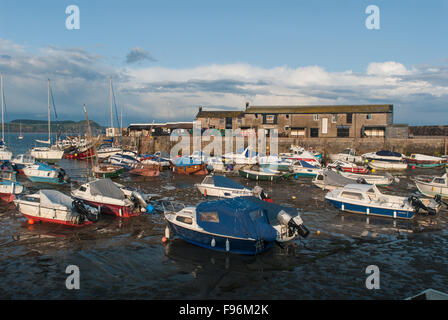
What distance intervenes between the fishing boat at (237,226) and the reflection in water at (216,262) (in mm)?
601

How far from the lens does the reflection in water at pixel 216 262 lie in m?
13.7

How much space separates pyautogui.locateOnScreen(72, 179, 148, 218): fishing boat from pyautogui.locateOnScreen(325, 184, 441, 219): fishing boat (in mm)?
13913

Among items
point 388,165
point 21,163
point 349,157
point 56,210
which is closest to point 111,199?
point 56,210

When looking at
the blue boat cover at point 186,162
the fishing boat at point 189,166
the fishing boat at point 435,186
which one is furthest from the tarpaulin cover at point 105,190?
the fishing boat at point 435,186

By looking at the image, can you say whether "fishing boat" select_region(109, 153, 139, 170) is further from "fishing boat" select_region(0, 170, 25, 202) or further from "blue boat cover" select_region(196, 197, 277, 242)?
"blue boat cover" select_region(196, 197, 277, 242)

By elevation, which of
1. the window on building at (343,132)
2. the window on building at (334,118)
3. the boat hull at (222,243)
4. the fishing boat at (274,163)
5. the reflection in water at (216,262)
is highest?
the window on building at (334,118)

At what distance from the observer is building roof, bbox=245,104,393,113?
205 ft

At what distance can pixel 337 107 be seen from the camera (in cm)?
6619

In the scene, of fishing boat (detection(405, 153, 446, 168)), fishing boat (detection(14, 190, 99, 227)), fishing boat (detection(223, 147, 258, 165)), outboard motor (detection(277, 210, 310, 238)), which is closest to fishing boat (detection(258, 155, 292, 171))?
fishing boat (detection(223, 147, 258, 165))

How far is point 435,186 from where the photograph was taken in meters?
29.1

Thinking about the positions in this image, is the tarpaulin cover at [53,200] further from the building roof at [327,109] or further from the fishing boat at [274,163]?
the building roof at [327,109]

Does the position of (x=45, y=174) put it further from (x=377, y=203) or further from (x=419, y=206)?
(x=419, y=206)
